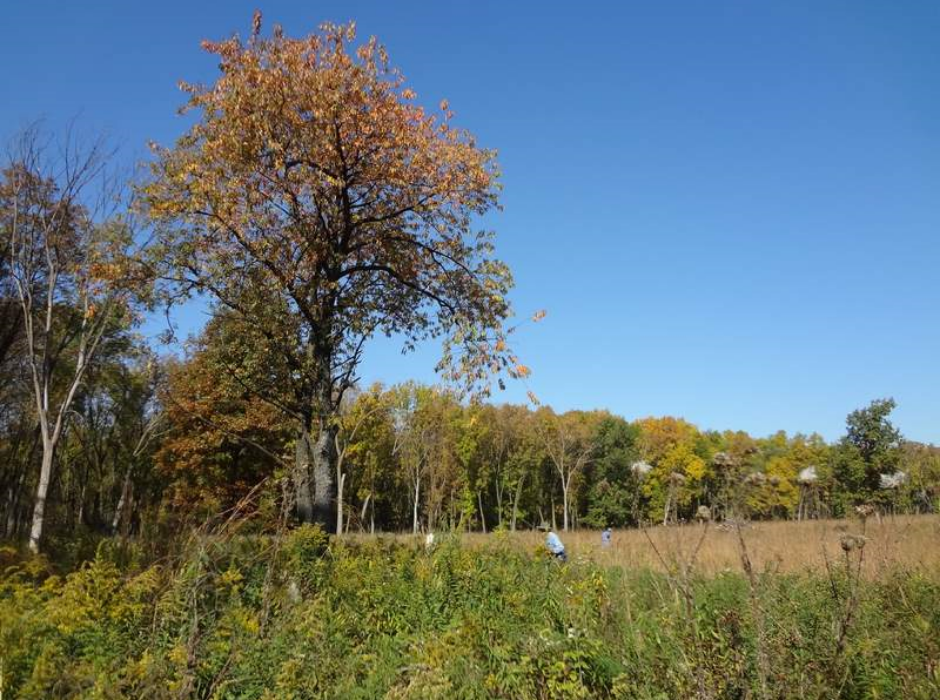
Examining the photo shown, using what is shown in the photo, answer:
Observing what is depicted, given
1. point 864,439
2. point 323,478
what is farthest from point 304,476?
point 864,439

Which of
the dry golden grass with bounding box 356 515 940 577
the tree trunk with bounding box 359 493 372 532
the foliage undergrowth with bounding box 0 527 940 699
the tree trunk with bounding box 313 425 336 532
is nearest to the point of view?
the foliage undergrowth with bounding box 0 527 940 699

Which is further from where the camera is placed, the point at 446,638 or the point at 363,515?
the point at 363,515

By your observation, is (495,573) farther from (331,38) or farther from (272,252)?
(331,38)

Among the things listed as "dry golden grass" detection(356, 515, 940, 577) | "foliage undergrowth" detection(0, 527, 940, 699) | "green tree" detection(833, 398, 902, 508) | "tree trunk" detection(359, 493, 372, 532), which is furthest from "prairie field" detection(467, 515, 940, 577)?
"green tree" detection(833, 398, 902, 508)

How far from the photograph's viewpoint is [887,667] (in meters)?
4.20

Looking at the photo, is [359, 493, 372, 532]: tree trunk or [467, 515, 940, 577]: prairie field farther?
[359, 493, 372, 532]: tree trunk

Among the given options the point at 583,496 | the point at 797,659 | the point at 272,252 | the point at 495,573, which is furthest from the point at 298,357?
the point at 583,496

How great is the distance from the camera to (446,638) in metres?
4.51

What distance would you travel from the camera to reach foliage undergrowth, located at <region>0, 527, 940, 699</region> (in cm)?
348

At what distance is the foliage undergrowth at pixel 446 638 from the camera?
348cm

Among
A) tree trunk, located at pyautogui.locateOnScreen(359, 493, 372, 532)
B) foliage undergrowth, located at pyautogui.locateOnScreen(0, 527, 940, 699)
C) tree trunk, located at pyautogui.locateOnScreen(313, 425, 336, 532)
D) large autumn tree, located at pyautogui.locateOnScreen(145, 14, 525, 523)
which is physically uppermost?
large autumn tree, located at pyautogui.locateOnScreen(145, 14, 525, 523)

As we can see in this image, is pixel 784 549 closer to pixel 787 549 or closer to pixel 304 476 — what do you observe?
pixel 787 549

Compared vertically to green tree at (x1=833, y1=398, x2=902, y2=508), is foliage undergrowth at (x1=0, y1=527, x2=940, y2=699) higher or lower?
lower

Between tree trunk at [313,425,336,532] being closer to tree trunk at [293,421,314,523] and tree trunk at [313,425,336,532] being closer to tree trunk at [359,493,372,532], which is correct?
tree trunk at [293,421,314,523]
